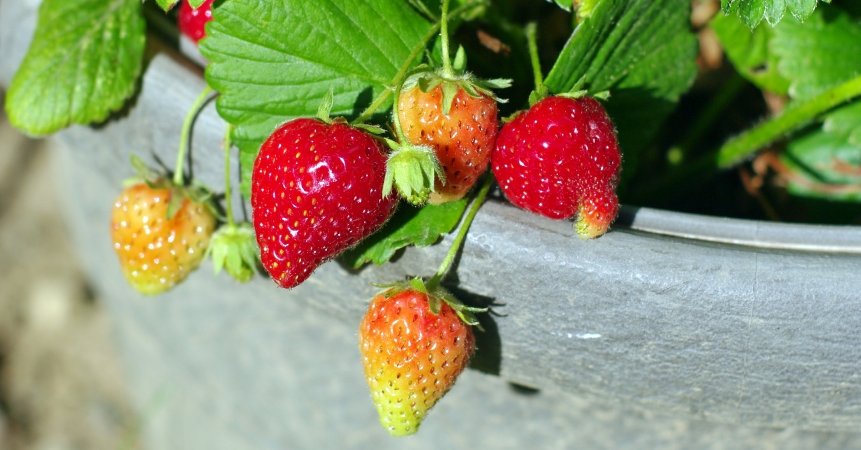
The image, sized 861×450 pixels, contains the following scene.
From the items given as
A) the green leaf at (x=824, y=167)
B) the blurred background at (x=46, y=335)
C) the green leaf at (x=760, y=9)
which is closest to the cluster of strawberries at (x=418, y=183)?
the green leaf at (x=760, y=9)

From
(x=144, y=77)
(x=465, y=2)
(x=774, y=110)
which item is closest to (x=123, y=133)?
(x=144, y=77)

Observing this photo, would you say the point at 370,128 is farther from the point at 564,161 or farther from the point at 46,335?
the point at 46,335

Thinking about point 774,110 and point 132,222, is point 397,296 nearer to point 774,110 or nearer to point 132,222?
point 132,222

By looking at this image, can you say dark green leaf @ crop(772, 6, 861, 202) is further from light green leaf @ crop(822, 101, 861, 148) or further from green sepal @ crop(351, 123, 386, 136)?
green sepal @ crop(351, 123, 386, 136)

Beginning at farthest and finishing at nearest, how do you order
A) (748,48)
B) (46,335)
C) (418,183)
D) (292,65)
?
(46,335) → (748,48) → (292,65) → (418,183)

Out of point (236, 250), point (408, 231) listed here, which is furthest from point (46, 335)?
point (408, 231)
